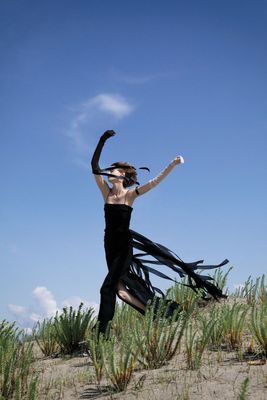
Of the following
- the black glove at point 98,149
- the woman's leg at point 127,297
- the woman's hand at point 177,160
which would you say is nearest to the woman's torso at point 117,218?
the black glove at point 98,149

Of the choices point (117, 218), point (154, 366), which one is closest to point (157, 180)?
point (117, 218)

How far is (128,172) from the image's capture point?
19.9 ft

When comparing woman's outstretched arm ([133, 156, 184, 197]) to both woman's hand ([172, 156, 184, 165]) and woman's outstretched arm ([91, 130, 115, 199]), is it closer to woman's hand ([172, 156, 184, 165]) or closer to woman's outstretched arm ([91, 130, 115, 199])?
woman's hand ([172, 156, 184, 165])

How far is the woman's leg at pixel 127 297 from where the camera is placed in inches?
225

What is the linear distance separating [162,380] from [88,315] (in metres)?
2.28

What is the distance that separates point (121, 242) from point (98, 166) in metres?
0.96

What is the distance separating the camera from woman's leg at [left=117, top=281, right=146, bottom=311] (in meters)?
5.72

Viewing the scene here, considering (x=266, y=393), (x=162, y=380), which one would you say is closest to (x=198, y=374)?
(x=162, y=380)

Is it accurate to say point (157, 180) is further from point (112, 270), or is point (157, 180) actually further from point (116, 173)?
point (112, 270)

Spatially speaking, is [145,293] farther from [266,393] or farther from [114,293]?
[266,393]

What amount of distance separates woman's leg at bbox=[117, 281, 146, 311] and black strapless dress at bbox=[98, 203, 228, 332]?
1.5 inches

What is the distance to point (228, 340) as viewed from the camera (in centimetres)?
490

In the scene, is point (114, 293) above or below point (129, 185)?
below

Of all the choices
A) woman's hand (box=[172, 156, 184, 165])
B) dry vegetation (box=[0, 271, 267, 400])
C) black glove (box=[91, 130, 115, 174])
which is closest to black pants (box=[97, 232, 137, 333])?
dry vegetation (box=[0, 271, 267, 400])
